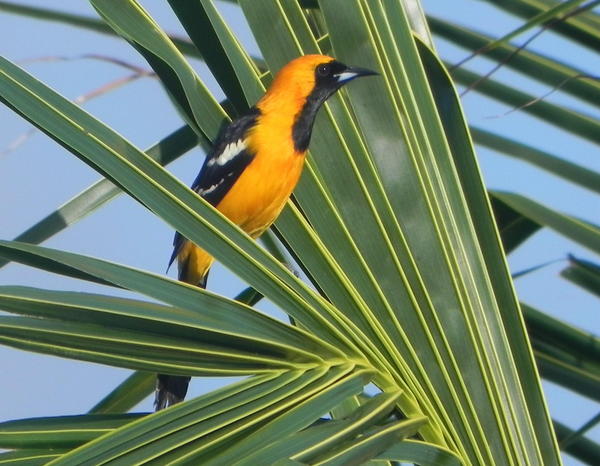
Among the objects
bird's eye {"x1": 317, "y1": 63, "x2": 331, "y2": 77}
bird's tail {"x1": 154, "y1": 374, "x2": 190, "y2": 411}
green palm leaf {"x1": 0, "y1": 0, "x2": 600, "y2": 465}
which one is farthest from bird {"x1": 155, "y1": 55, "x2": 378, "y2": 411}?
green palm leaf {"x1": 0, "y1": 0, "x2": 600, "y2": 465}

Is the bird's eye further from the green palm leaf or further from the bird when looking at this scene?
the green palm leaf

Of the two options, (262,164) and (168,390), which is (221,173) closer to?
(262,164)

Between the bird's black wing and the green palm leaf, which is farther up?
the bird's black wing

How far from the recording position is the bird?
323cm

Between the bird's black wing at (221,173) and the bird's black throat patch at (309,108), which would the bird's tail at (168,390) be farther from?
the bird's black throat patch at (309,108)

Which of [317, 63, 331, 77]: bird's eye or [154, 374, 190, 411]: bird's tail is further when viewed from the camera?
[317, 63, 331, 77]: bird's eye

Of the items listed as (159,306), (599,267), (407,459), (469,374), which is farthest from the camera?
(599,267)

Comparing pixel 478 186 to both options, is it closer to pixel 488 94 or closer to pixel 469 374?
pixel 469 374

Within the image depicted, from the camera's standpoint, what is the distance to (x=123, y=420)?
1.55m

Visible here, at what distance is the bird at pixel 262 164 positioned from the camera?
10.6ft

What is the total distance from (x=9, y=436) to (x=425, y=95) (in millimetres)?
851

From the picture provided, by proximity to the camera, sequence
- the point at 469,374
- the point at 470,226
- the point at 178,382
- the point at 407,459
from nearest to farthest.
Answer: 1. the point at 407,459
2. the point at 469,374
3. the point at 470,226
4. the point at 178,382

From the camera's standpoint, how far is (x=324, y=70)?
3229mm

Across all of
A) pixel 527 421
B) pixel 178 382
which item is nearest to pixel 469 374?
pixel 527 421
